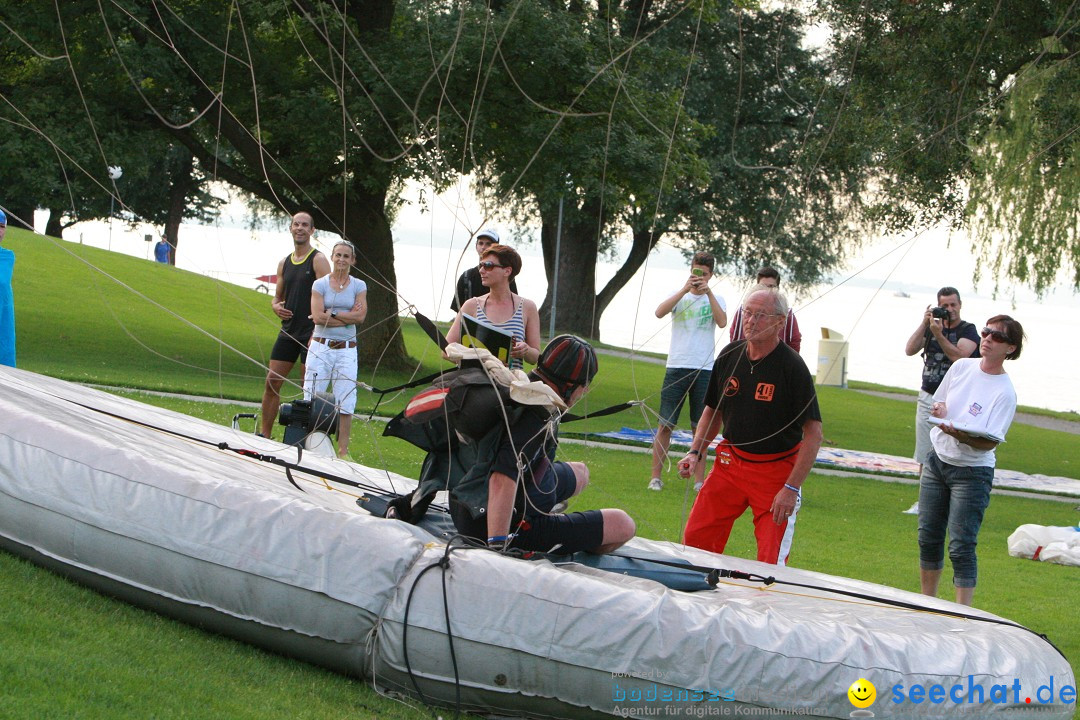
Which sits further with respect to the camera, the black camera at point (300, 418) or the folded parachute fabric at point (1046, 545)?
the folded parachute fabric at point (1046, 545)

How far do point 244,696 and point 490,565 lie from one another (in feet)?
3.03

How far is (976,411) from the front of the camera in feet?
19.1

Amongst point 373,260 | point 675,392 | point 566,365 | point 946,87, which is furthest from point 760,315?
point 373,260

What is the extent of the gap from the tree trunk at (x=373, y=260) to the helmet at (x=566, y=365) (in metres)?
11.2

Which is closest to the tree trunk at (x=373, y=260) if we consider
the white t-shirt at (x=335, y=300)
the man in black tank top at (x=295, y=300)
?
the man in black tank top at (x=295, y=300)

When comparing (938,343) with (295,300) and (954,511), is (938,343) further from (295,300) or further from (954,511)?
(295,300)

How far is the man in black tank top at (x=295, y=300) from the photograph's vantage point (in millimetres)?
8719

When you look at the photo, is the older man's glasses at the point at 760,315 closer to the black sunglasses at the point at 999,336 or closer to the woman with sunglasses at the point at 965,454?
the woman with sunglasses at the point at 965,454

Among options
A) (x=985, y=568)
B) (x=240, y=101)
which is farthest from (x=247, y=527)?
(x=240, y=101)

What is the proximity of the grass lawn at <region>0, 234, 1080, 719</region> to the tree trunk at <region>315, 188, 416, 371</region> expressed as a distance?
565 millimetres

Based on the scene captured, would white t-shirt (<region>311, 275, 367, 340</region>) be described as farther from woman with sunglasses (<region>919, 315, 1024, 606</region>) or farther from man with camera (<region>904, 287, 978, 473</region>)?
woman with sunglasses (<region>919, 315, 1024, 606</region>)

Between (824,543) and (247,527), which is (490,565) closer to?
(247,527)

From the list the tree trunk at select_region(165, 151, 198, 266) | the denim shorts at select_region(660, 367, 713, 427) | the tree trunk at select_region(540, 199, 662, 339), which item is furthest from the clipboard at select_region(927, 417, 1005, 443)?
the tree trunk at select_region(165, 151, 198, 266)

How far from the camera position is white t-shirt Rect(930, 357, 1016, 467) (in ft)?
19.0
